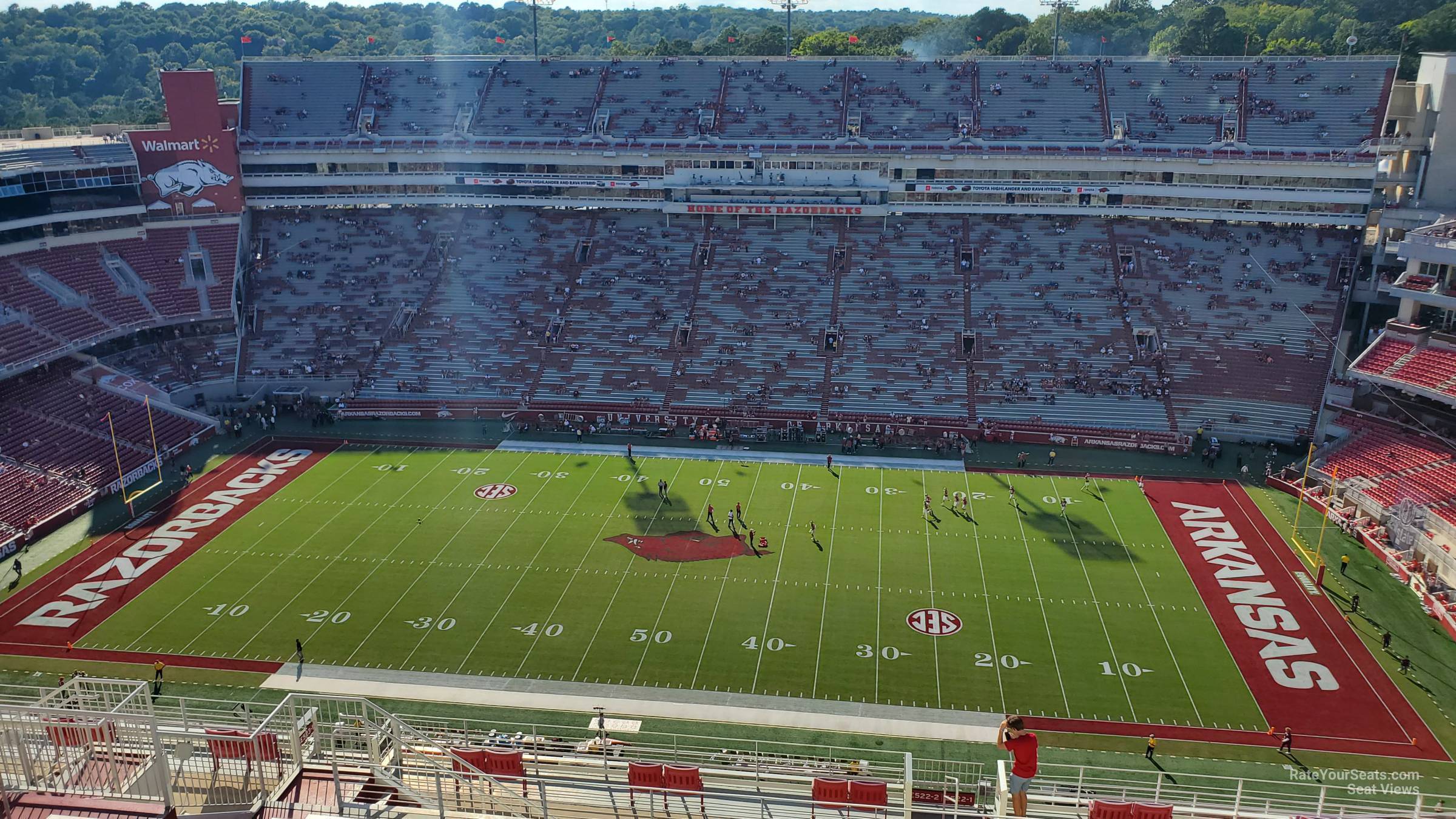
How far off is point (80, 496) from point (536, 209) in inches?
1002

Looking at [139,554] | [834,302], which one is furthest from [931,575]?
[139,554]

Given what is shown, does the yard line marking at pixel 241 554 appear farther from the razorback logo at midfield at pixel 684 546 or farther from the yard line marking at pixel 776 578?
the yard line marking at pixel 776 578

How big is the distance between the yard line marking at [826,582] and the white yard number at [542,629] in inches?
252

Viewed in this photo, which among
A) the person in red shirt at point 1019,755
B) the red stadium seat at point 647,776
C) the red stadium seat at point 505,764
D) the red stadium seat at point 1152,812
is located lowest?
the red stadium seat at point 505,764

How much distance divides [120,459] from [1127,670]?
108ft

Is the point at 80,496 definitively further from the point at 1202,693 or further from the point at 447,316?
the point at 1202,693

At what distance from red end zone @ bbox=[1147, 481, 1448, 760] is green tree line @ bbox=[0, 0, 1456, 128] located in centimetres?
4454

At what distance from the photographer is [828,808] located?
13.6 m

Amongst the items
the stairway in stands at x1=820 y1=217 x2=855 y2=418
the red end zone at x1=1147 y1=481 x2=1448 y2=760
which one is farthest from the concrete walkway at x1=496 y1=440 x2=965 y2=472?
the red end zone at x1=1147 y1=481 x2=1448 y2=760

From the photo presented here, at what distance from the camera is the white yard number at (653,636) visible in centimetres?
2520

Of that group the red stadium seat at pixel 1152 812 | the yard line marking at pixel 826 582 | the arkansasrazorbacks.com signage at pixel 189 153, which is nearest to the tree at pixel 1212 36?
the yard line marking at pixel 826 582

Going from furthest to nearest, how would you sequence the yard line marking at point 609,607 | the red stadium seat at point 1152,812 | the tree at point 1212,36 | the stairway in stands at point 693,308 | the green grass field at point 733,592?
1. the tree at point 1212,36
2. the stairway in stands at point 693,308
3. the yard line marking at point 609,607
4. the green grass field at point 733,592
5. the red stadium seat at point 1152,812

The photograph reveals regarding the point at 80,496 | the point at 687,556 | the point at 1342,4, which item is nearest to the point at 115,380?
the point at 80,496

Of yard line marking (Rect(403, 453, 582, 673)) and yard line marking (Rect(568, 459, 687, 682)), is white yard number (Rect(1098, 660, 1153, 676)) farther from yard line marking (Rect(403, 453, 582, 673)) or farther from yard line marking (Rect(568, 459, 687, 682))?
yard line marking (Rect(403, 453, 582, 673))
